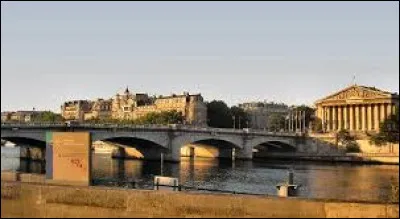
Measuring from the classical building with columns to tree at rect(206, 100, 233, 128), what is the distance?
24729 millimetres

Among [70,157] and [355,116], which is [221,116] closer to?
[355,116]

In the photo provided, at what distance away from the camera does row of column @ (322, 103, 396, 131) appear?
16000cm

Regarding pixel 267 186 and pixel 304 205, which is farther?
pixel 267 186

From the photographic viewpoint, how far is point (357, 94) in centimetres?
16488

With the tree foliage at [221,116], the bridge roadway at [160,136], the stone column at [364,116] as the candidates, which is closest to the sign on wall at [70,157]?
the bridge roadway at [160,136]

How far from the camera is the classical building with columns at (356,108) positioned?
15900cm

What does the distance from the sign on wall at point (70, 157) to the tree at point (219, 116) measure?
155 metres

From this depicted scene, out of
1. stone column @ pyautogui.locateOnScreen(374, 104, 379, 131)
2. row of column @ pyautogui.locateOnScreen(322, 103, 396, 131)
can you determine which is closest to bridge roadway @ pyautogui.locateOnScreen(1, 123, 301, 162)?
stone column @ pyautogui.locateOnScreen(374, 104, 379, 131)

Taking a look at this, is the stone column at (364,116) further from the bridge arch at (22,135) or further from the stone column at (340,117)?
the bridge arch at (22,135)

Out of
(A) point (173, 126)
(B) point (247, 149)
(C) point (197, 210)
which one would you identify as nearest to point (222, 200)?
(C) point (197, 210)

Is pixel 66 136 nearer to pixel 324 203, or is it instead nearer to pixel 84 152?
pixel 84 152

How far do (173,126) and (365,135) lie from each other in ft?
173

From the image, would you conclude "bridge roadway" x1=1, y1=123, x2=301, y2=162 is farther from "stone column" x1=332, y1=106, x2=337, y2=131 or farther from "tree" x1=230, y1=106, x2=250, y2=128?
"tree" x1=230, y1=106, x2=250, y2=128

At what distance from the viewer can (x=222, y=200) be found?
731 inches
